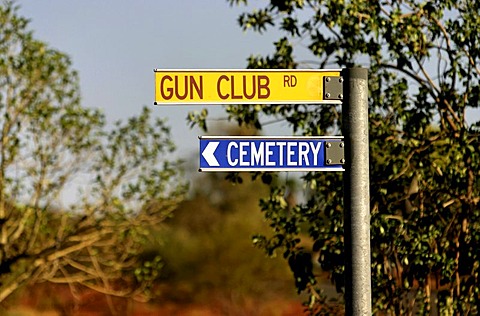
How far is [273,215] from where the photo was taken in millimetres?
11656

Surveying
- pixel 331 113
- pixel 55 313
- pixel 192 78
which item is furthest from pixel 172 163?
pixel 55 313

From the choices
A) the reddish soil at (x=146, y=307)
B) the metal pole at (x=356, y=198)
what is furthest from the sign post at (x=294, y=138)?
the reddish soil at (x=146, y=307)

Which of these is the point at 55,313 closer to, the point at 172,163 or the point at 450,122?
the point at 172,163

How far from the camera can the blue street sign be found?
6.52 m

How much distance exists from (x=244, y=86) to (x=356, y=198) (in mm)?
1047

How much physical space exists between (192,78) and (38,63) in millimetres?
13796

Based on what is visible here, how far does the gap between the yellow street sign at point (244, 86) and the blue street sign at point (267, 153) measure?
25 centimetres

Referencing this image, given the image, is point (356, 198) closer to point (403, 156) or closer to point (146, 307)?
point (403, 156)

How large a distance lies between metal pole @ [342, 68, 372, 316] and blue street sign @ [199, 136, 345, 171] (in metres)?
0.13

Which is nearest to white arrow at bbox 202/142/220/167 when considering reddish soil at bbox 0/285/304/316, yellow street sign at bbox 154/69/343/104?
yellow street sign at bbox 154/69/343/104

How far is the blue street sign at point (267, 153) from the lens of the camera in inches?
257

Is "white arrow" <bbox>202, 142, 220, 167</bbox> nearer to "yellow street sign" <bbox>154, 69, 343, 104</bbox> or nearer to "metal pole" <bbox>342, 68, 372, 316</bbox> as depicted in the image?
"yellow street sign" <bbox>154, 69, 343, 104</bbox>

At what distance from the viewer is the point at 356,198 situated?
6355mm

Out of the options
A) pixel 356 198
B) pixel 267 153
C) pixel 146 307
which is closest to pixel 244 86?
pixel 267 153
